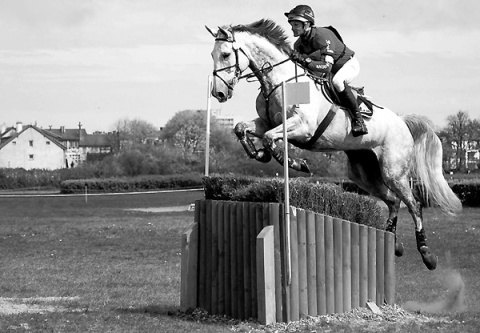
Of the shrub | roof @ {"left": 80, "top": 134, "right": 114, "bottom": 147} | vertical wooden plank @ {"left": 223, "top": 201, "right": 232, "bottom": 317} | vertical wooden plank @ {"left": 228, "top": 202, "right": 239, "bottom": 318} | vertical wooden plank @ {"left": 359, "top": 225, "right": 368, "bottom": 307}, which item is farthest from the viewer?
roof @ {"left": 80, "top": 134, "right": 114, "bottom": 147}

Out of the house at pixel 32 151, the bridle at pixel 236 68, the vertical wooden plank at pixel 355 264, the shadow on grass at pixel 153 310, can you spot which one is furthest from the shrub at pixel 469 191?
the house at pixel 32 151

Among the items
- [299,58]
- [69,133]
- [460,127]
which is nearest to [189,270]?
[299,58]

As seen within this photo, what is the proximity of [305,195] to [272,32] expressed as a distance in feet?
6.12

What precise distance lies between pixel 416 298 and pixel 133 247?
9523mm

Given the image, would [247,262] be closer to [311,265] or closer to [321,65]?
[311,265]

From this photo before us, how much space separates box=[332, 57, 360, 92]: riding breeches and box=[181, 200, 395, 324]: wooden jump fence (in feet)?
4.78

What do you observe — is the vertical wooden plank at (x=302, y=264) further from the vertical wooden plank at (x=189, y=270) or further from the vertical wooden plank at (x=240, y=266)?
the vertical wooden plank at (x=189, y=270)

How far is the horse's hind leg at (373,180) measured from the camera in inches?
416

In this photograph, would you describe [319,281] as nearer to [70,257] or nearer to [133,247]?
[70,257]

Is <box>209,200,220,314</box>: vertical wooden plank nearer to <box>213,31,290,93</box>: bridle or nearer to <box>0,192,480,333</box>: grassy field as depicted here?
<box>0,192,480,333</box>: grassy field

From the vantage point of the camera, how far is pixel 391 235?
10039 mm

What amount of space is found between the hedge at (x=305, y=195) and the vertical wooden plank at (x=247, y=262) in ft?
0.76

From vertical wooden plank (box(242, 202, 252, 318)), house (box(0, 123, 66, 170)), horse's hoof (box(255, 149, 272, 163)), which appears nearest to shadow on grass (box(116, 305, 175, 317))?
vertical wooden plank (box(242, 202, 252, 318))

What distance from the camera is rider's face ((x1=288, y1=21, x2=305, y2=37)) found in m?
9.16
